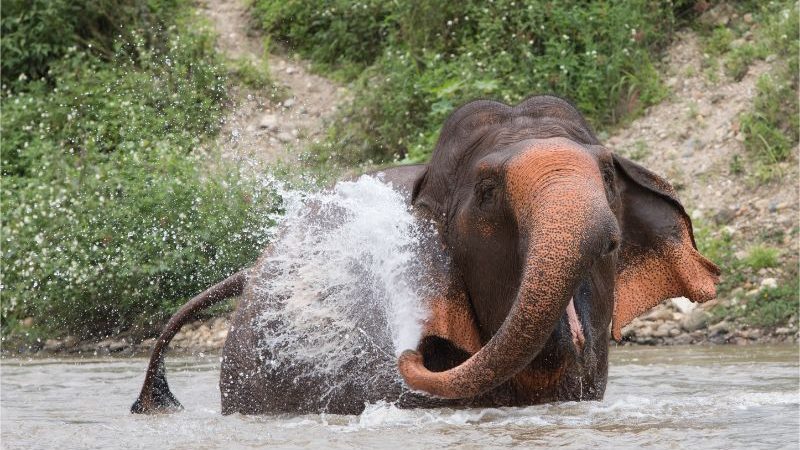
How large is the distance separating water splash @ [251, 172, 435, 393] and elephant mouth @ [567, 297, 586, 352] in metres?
0.70

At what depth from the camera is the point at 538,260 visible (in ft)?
15.4

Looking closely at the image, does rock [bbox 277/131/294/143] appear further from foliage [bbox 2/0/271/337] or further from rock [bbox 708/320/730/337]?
rock [bbox 708/320/730/337]

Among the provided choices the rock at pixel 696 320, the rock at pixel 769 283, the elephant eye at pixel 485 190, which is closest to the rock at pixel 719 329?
the rock at pixel 696 320

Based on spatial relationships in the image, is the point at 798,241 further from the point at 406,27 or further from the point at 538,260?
the point at 538,260

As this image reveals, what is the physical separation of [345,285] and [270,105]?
9.03m

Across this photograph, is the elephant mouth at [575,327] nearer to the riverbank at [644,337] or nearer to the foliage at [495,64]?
the riverbank at [644,337]

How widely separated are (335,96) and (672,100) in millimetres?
3867

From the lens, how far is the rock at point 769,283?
35.2ft

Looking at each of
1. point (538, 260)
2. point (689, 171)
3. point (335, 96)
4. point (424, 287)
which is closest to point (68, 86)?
point (335, 96)

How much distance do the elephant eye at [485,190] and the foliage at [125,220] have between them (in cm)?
543

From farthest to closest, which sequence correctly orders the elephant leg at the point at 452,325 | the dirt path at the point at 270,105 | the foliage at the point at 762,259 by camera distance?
the dirt path at the point at 270,105, the foliage at the point at 762,259, the elephant leg at the point at 452,325

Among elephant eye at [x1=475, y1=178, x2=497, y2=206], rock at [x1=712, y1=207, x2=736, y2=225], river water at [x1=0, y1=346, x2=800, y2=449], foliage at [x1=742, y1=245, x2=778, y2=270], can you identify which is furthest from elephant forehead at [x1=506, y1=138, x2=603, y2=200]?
rock at [x1=712, y1=207, x2=736, y2=225]

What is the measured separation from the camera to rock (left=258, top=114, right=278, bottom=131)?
15.0 meters

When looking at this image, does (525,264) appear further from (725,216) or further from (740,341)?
(725,216)
